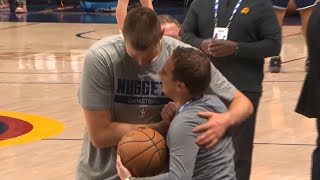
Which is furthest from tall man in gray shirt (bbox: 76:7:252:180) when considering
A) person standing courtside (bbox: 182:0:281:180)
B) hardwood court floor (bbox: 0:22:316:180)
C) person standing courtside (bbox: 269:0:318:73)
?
person standing courtside (bbox: 269:0:318:73)

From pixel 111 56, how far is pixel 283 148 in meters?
3.24

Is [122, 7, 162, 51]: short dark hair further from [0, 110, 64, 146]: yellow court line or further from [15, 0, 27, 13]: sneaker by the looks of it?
[15, 0, 27, 13]: sneaker

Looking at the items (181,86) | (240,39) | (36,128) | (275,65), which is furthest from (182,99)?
(275,65)

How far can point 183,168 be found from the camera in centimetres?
256

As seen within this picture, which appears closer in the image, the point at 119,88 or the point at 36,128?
the point at 119,88

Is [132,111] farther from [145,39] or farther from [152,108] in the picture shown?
[145,39]

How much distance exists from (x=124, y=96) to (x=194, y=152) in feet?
1.52

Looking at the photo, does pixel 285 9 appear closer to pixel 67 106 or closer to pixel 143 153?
pixel 67 106

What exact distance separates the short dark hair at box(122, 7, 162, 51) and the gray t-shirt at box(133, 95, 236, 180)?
287 millimetres

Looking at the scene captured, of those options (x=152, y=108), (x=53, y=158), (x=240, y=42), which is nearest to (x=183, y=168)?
(x=152, y=108)

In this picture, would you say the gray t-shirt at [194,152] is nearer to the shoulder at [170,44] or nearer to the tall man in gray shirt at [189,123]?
the tall man in gray shirt at [189,123]

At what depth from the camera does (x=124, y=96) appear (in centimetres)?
289

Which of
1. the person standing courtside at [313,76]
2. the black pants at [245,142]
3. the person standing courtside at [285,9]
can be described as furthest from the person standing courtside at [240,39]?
the person standing courtside at [285,9]

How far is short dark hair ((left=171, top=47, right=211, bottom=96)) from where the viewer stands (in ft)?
8.42
